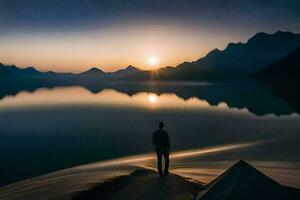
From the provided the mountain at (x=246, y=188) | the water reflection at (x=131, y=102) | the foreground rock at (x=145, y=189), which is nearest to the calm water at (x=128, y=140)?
the foreground rock at (x=145, y=189)

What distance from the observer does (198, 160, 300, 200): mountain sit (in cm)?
1151

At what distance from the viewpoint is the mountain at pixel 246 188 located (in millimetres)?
11508

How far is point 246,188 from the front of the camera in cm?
1176

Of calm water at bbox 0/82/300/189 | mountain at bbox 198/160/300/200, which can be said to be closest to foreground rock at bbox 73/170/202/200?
mountain at bbox 198/160/300/200

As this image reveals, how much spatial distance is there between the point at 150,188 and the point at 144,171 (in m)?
4.71

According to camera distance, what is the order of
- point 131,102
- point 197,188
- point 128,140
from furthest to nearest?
point 131,102 → point 128,140 → point 197,188

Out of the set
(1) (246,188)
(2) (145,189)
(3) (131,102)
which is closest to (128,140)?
(2) (145,189)

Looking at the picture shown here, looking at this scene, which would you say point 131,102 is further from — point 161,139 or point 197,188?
point 197,188

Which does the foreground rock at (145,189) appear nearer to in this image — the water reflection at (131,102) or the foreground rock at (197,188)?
the foreground rock at (197,188)

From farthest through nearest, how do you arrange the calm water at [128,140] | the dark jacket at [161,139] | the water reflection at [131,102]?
the water reflection at [131,102]
the calm water at [128,140]
the dark jacket at [161,139]

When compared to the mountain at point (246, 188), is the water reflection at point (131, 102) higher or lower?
higher

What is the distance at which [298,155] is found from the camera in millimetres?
31391

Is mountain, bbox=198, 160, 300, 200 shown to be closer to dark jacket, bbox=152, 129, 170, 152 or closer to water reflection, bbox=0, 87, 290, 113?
dark jacket, bbox=152, 129, 170, 152

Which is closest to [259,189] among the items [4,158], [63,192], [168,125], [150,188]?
[150,188]
